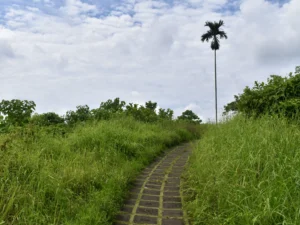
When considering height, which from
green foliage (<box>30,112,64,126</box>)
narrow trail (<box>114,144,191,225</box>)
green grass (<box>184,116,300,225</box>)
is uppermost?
green foliage (<box>30,112,64,126</box>)

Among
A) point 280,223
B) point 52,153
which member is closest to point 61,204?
point 52,153

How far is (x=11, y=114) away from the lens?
8195 millimetres

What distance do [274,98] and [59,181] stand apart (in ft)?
17.0

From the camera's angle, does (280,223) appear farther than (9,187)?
No

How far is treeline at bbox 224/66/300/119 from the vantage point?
604 cm

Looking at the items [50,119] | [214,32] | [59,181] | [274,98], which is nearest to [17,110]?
[50,119]

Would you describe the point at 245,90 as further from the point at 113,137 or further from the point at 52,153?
the point at 52,153

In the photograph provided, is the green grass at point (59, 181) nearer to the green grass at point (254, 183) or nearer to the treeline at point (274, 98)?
the green grass at point (254, 183)

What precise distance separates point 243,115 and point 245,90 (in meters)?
0.82

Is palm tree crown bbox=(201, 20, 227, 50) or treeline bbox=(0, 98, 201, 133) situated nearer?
treeline bbox=(0, 98, 201, 133)

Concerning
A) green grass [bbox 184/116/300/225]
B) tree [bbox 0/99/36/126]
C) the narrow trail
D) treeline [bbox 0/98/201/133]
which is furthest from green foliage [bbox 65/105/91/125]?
green grass [bbox 184/116/300/225]

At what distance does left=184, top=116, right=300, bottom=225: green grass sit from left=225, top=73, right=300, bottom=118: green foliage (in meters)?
1.06

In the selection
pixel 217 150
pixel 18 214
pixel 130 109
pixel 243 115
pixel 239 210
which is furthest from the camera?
pixel 130 109

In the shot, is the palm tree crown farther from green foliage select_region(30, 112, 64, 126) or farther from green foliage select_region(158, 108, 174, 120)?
green foliage select_region(30, 112, 64, 126)
